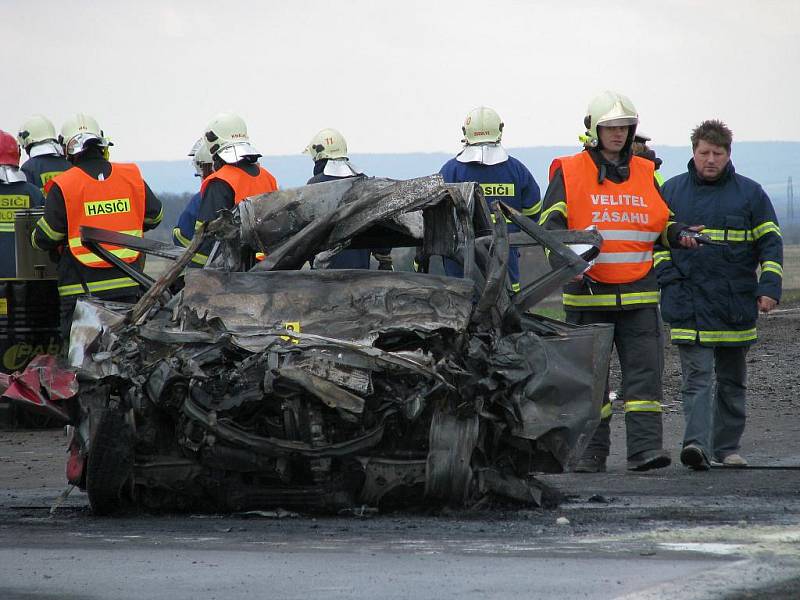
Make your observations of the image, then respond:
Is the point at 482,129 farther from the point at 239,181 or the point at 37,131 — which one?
the point at 37,131

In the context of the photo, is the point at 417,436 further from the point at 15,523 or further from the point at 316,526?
the point at 15,523

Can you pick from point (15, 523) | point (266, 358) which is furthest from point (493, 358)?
point (15, 523)

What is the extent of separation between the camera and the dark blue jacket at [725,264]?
391 inches

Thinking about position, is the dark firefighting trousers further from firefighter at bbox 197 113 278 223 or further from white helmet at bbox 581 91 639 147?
firefighter at bbox 197 113 278 223

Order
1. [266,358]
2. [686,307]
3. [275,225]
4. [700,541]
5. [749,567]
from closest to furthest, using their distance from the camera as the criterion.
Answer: [749,567] → [700,541] → [266,358] → [275,225] → [686,307]

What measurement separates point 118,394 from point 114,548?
1.00 metres

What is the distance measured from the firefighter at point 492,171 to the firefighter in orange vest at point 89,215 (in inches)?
94.3

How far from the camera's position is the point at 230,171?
39.5 ft

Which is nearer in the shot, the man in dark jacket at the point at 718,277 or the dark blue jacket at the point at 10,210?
the man in dark jacket at the point at 718,277

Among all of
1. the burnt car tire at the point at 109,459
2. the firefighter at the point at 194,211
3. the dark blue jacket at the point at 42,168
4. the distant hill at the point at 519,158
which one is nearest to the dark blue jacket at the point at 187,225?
the firefighter at the point at 194,211

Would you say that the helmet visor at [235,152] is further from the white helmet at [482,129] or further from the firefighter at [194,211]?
the white helmet at [482,129]

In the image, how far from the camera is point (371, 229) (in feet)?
29.7

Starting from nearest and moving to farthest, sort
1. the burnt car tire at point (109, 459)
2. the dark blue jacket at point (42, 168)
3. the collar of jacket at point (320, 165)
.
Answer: the burnt car tire at point (109, 459) → the collar of jacket at point (320, 165) → the dark blue jacket at point (42, 168)

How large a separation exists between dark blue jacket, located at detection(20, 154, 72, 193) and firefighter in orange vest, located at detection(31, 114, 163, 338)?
9.04ft
